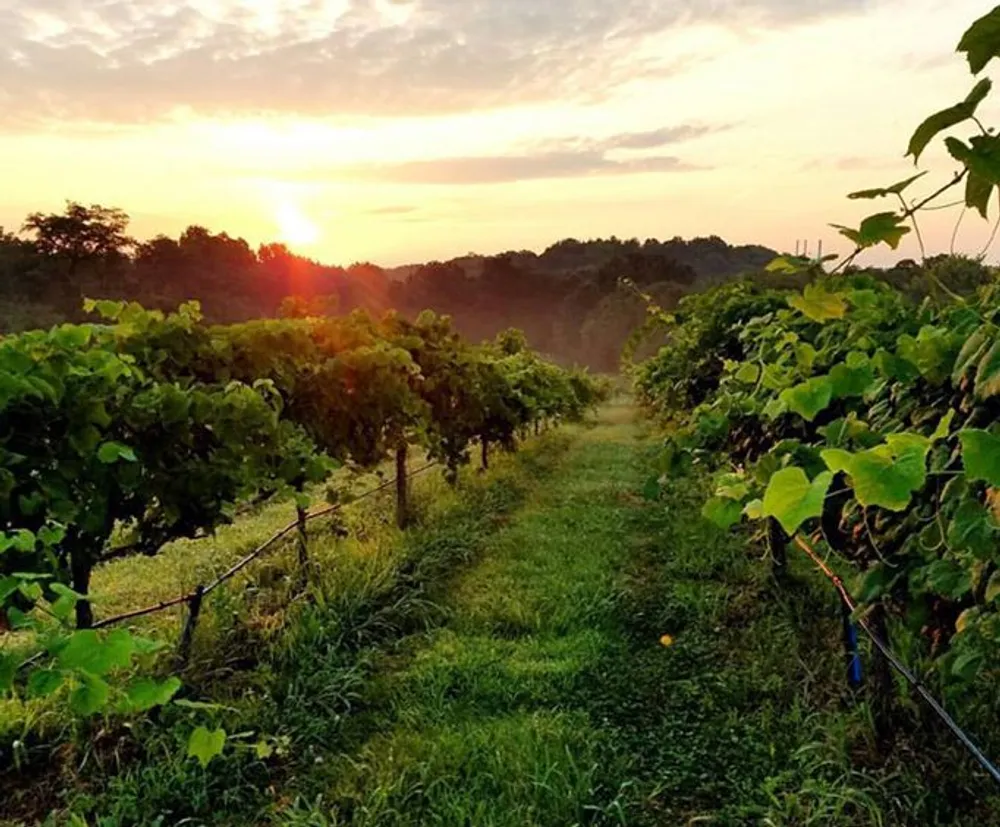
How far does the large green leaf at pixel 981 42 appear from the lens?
78 cm

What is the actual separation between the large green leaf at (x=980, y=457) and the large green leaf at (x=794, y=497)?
0.15 meters

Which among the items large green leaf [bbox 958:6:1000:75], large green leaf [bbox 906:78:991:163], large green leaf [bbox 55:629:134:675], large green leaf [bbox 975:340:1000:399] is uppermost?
large green leaf [bbox 958:6:1000:75]

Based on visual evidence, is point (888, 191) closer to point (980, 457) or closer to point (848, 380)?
point (980, 457)

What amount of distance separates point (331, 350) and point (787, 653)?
380 centimetres

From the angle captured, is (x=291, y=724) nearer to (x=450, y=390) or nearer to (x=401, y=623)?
(x=401, y=623)

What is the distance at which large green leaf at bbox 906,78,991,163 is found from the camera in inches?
30.2

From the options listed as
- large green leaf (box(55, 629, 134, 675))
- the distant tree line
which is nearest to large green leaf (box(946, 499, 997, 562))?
large green leaf (box(55, 629, 134, 675))

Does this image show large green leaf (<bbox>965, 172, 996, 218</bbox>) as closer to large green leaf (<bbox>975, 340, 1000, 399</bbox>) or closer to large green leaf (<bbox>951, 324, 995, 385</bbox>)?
large green leaf (<bbox>975, 340, 1000, 399</bbox>)

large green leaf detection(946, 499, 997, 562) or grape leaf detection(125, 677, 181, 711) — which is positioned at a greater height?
large green leaf detection(946, 499, 997, 562)

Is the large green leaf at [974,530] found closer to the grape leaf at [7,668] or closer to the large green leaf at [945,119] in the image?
the large green leaf at [945,119]

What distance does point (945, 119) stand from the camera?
783 millimetres

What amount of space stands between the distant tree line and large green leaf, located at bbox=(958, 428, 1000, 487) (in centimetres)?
692

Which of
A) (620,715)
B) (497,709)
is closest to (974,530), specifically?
(620,715)

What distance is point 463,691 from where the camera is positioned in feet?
14.4
